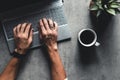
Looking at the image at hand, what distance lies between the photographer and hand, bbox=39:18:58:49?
1353mm

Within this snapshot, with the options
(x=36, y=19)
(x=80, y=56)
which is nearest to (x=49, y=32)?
(x=36, y=19)

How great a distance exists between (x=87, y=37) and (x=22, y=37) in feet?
0.96

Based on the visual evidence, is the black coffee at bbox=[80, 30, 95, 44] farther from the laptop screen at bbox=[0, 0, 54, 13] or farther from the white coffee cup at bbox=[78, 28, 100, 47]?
the laptop screen at bbox=[0, 0, 54, 13]

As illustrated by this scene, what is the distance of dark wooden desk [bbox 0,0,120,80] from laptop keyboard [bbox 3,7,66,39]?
0.13 feet

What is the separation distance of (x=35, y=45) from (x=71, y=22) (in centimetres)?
20

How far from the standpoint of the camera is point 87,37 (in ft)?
4.41

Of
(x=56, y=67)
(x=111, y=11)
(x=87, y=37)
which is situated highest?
(x=111, y=11)

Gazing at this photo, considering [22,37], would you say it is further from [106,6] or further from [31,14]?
[106,6]

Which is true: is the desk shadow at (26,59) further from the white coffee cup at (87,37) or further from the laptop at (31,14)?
the white coffee cup at (87,37)

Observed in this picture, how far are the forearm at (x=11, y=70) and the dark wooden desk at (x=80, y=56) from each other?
4 centimetres

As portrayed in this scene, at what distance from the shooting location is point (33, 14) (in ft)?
4.47

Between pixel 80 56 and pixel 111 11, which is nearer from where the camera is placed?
pixel 111 11

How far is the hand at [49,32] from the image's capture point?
Answer: 135 centimetres

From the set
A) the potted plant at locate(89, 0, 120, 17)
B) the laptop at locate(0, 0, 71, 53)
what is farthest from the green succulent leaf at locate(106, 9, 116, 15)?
the laptop at locate(0, 0, 71, 53)
